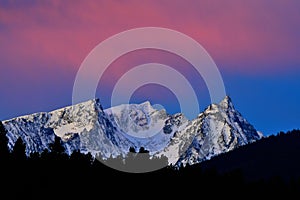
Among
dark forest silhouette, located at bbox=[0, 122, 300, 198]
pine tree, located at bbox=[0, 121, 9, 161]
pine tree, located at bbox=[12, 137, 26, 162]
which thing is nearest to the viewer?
dark forest silhouette, located at bbox=[0, 122, 300, 198]

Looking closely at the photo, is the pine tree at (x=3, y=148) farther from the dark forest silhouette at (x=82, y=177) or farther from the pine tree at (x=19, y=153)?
the pine tree at (x=19, y=153)

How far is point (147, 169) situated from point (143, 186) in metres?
11.0

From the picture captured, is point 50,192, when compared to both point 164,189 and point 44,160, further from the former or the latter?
point 164,189

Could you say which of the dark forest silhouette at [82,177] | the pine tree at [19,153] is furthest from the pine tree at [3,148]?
the pine tree at [19,153]

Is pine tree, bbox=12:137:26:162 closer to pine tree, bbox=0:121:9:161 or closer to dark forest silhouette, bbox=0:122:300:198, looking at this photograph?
dark forest silhouette, bbox=0:122:300:198

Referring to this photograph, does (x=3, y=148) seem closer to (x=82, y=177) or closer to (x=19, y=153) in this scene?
(x=19, y=153)

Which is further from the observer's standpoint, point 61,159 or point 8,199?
point 61,159

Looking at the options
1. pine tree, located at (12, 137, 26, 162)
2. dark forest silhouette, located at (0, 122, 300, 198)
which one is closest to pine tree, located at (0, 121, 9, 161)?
dark forest silhouette, located at (0, 122, 300, 198)

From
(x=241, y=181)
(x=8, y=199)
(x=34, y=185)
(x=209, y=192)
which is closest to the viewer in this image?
(x=8, y=199)

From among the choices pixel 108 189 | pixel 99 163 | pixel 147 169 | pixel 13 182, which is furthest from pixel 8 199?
pixel 147 169

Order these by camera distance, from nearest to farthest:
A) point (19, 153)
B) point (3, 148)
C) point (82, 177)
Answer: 1. point (19, 153)
2. point (3, 148)
3. point (82, 177)

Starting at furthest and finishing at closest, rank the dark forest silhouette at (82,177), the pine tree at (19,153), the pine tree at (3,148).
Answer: the pine tree at (19,153), the pine tree at (3,148), the dark forest silhouette at (82,177)

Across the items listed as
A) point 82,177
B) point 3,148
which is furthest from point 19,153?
point 82,177

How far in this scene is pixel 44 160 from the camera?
312 feet
